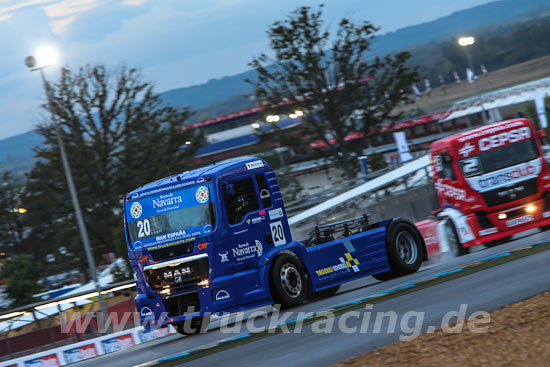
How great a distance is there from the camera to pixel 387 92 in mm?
51125

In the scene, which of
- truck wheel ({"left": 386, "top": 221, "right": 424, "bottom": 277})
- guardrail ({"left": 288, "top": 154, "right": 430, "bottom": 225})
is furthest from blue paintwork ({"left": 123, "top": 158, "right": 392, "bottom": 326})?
guardrail ({"left": 288, "top": 154, "right": 430, "bottom": 225})

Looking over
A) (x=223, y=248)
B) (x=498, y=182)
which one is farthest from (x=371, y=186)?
(x=223, y=248)

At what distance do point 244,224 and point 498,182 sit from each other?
7.82 m

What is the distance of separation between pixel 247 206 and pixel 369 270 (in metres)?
3.21

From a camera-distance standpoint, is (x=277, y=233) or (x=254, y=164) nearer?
(x=277, y=233)

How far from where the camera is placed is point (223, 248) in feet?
42.3

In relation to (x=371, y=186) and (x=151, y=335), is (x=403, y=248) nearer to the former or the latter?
(x=151, y=335)

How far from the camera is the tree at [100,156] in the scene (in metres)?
49.1

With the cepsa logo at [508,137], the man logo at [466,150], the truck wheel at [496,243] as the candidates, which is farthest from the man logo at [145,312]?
the truck wheel at [496,243]

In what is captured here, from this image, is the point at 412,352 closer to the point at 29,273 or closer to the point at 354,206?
the point at 29,273

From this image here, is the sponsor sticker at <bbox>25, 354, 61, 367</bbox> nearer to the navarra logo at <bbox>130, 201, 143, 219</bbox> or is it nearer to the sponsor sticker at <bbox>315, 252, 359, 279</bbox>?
the navarra logo at <bbox>130, 201, 143, 219</bbox>

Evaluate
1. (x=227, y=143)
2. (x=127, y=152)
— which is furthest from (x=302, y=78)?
(x=227, y=143)

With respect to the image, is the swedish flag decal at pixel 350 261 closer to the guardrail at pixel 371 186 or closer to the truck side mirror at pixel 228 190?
the truck side mirror at pixel 228 190

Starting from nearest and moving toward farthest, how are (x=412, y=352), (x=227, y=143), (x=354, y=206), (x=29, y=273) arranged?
1. (x=412, y=352)
2. (x=29, y=273)
3. (x=354, y=206)
4. (x=227, y=143)
